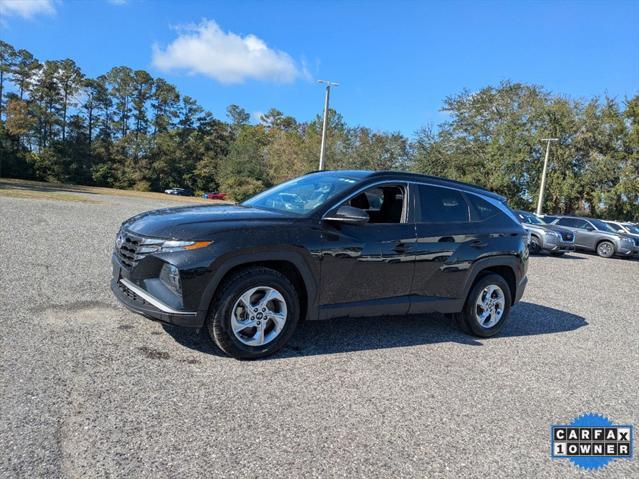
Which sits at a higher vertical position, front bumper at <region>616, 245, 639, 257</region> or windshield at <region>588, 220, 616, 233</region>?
windshield at <region>588, 220, 616, 233</region>

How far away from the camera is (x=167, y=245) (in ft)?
12.3

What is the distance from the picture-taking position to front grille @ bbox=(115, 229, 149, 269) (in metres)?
3.87

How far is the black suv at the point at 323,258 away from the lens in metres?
3.76

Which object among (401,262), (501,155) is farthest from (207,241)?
(501,155)

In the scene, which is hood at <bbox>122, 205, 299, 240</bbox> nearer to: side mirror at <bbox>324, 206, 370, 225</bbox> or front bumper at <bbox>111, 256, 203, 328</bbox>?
side mirror at <bbox>324, 206, 370, 225</bbox>

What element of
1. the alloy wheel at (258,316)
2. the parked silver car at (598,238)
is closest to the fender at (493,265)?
the alloy wheel at (258,316)

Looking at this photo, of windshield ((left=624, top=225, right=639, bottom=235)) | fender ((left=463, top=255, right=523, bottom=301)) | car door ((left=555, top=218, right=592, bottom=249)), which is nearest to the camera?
fender ((left=463, top=255, right=523, bottom=301))

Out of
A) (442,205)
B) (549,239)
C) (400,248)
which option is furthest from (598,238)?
(400,248)

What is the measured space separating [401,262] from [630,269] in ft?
47.8

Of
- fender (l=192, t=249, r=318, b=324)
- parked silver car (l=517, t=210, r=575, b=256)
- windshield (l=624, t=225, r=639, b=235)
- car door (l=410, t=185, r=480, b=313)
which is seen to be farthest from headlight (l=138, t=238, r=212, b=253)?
windshield (l=624, t=225, r=639, b=235)

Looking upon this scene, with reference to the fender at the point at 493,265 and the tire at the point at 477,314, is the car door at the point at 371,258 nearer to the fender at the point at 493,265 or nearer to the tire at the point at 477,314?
the fender at the point at 493,265

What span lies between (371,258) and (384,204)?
84cm

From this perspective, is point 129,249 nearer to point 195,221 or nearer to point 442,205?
point 195,221

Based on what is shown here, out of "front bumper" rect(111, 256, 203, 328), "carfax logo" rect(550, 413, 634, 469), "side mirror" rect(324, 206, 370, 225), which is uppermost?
"side mirror" rect(324, 206, 370, 225)
